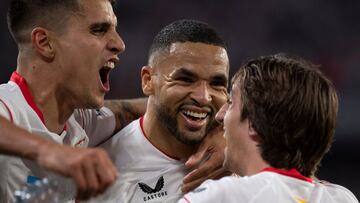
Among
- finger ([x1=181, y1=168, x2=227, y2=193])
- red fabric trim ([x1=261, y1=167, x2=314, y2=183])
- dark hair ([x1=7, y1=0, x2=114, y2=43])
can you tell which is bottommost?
finger ([x1=181, y1=168, x2=227, y2=193])

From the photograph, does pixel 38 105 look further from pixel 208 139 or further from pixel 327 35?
pixel 327 35

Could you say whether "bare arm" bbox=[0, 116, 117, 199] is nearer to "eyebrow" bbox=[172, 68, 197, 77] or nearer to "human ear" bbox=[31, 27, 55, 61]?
"human ear" bbox=[31, 27, 55, 61]

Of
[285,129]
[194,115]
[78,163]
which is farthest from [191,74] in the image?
[78,163]

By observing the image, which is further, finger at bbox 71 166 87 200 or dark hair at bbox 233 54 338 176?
dark hair at bbox 233 54 338 176

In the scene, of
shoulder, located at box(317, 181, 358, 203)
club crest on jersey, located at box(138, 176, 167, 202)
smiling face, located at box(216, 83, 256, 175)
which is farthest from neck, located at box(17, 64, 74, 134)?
shoulder, located at box(317, 181, 358, 203)

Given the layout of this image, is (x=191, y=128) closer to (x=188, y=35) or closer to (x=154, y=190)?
(x=154, y=190)

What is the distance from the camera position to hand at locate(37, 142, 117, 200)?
4.32ft

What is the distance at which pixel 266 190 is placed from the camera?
1.77 meters

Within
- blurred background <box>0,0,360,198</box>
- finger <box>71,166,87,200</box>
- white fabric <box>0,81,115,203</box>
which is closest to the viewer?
finger <box>71,166,87,200</box>

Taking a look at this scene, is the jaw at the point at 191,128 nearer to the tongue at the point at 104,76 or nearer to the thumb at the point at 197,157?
the thumb at the point at 197,157

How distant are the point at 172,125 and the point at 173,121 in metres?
0.02

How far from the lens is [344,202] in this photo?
6.21 feet

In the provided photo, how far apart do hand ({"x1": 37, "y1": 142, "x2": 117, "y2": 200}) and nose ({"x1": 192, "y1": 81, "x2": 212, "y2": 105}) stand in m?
1.31

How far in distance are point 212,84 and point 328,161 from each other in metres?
3.32
